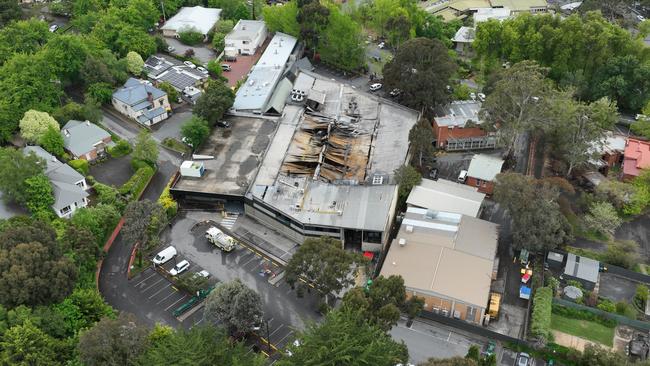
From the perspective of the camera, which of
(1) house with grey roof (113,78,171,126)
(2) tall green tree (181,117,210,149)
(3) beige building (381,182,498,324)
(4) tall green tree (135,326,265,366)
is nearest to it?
(4) tall green tree (135,326,265,366)

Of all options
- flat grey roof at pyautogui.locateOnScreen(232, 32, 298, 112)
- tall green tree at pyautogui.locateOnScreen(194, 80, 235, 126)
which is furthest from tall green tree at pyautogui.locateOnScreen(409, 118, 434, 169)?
tall green tree at pyautogui.locateOnScreen(194, 80, 235, 126)

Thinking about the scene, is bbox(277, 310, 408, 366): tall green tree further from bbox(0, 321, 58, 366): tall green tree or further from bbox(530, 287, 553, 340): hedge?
bbox(0, 321, 58, 366): tall green tree

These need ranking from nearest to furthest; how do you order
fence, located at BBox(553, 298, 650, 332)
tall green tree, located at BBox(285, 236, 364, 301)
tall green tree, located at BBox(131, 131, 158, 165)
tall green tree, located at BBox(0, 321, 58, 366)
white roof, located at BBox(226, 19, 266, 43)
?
1. tall green tree, located at BBox(0, 321, 58, 366)
2. tall green tree, located at BBox(285, 236, 364, 301)
3. fence, located at BBox(553, 298, 650, 332)
4. tall green tree, located at BBox(131, 131, 158, 165)
5. white roof, located at BBox(226, 19, 266, 43)

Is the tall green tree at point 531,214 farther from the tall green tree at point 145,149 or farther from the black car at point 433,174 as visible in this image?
the tall green tree at point 145,149

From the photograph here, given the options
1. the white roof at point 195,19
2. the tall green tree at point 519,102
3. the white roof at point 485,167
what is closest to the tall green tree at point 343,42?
the white roof at point 195,19

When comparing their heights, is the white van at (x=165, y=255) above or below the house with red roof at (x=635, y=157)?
below

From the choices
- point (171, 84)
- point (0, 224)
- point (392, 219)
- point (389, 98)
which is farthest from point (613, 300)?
point (171, 84)

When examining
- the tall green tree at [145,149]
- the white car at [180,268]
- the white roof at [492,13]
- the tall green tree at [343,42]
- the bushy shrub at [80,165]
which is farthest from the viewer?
the white roof at [492,13]
